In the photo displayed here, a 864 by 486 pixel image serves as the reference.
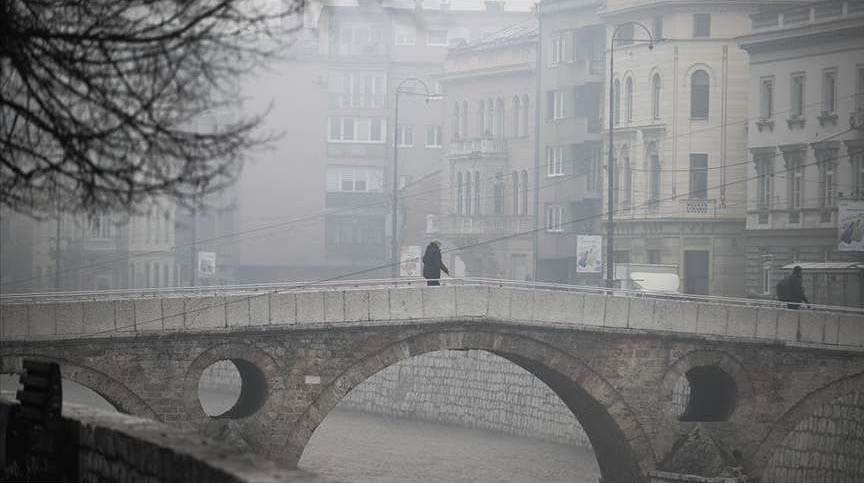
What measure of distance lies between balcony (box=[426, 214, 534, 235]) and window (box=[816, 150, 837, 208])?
72.0 feet

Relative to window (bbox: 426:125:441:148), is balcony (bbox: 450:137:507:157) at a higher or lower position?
lower

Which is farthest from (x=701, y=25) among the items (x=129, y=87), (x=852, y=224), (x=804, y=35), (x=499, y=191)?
(x=129, y=87)

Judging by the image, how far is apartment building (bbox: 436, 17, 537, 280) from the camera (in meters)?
79.9

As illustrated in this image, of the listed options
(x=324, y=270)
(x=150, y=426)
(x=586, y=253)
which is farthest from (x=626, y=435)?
(x=324, y=270)

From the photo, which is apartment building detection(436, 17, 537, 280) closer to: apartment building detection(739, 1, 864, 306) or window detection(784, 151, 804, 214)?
apartment building detection(739, 1, 864, 306)

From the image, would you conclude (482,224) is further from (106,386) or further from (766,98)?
(106,386)

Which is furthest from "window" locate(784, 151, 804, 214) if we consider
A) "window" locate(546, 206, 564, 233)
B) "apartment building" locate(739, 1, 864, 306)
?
"window" locate(546, 206, 564, 233)

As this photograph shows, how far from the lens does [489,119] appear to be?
83500mm

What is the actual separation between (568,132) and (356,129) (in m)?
24.8

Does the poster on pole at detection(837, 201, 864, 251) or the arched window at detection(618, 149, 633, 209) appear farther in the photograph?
the arched window at detection(618, 149, 633, 209)

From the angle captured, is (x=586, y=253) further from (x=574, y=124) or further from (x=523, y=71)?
(x=523, y=71)

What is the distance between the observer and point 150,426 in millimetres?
13539

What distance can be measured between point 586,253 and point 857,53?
380 inches

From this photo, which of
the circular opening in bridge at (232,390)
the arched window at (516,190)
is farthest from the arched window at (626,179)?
the circular opening in bridge at (232,390)
